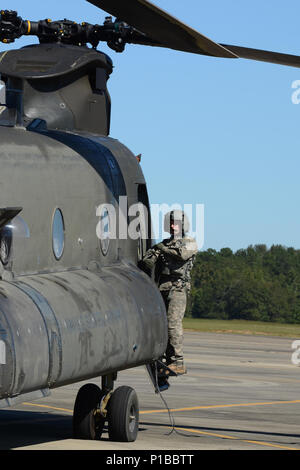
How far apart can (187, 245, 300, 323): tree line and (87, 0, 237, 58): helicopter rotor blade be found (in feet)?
244

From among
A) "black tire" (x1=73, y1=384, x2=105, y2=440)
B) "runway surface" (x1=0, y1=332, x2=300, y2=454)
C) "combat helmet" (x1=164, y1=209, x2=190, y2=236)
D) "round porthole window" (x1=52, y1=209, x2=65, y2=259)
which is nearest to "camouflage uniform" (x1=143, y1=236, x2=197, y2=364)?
"combat helmet" (x1=164, y1=209, x2=190, y2=236)

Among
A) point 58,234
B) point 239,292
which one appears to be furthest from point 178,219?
point 239,292

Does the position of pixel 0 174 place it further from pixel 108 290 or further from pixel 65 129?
pixel 65 129

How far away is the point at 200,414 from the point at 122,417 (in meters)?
3.94

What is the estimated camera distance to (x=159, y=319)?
12930mm

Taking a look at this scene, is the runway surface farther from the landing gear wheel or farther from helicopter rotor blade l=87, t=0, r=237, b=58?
helicopter rotor blade l=87, t=0, r=237, b=58

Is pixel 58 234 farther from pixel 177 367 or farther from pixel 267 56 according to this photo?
pixel 177 367

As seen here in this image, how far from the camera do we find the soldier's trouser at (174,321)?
1401cm

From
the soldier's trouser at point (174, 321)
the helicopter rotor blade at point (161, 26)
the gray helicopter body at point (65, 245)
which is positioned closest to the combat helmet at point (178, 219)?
the gray helicopter body at point (65, 245)

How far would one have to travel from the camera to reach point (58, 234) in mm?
11406

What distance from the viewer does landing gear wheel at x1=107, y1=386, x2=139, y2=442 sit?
1255 centimetres

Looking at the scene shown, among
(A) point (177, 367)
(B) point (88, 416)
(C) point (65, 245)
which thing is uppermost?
(C) point (65, 245)

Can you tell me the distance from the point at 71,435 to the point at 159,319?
1.94 m
